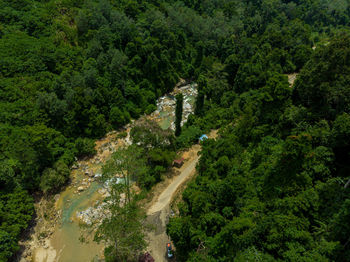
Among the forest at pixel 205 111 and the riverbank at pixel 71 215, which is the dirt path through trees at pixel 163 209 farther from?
the riverbank at pixel 71 215

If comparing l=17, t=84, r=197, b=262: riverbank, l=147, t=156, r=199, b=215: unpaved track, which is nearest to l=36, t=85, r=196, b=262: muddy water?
l=17, t=84, r=197, b=262: riverbank

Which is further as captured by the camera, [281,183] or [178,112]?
[178,112]

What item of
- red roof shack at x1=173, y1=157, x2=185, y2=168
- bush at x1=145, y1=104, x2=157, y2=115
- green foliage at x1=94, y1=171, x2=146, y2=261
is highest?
green foliage at x1=94, y1=171, x2=146, y2=261

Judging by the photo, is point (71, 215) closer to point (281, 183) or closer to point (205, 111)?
point (281, 183)

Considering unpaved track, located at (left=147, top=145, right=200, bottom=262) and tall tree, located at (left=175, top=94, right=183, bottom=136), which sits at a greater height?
tall tree, located at (left=175, top=94, right=183, bottom=136)

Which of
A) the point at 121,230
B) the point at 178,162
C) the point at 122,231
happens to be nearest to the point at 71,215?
the point at 122,231

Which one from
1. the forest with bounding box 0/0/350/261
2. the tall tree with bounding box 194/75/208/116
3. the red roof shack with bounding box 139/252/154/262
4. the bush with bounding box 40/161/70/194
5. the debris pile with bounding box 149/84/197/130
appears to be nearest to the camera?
the forest with bounding box 0/0/350/261

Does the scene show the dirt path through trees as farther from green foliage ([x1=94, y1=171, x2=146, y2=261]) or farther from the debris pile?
the debris pile

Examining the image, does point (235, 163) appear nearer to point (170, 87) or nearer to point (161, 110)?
point (161, 110)

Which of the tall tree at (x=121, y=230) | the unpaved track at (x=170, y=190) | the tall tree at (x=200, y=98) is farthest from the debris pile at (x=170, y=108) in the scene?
the tall tree at (x=121, y=230)
